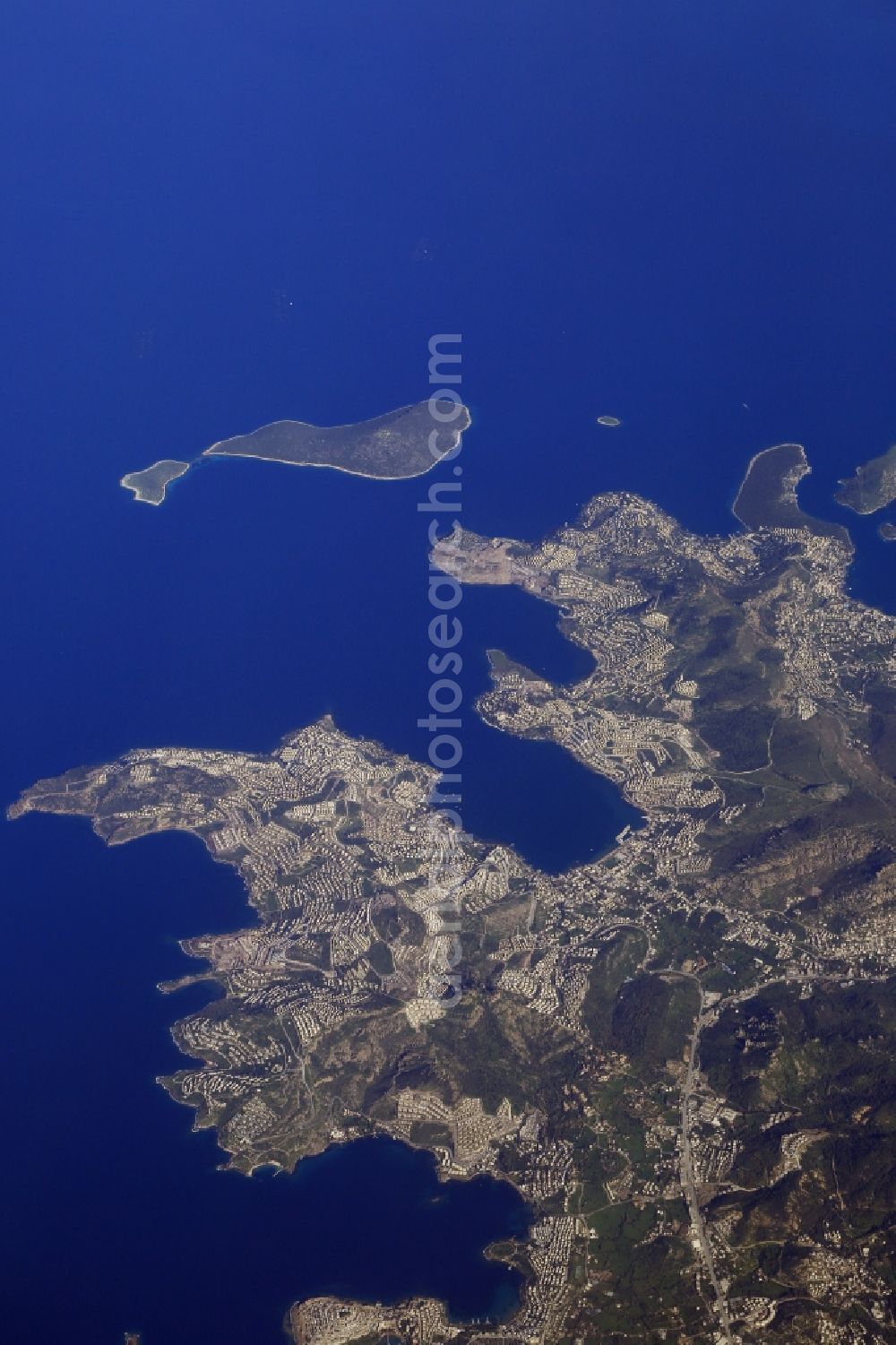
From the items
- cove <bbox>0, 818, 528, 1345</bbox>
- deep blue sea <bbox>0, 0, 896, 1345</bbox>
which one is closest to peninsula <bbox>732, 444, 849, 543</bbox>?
deep blue sea <bbox>0, 0, 896, 1345</bbox>

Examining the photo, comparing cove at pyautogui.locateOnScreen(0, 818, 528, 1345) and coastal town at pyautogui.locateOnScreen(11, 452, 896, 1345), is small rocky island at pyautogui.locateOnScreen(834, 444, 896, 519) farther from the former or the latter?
cove at pyautogui.locateOnScreen(0, 818, 528, 1345)

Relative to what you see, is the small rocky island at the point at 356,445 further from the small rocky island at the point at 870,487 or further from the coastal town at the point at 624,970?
the small rocky island at the point at 870,487

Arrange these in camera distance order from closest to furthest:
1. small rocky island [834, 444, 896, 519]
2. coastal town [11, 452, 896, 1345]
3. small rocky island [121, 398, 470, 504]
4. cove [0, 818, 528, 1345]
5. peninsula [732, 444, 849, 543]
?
coastal town [11, 452, 896, 1345], cove [0, 818, 528, 1345], peninsula [732, 444, 849, 543], small rocky island [834, 444, 896, 519], small rocky island [121, 398, 470, 504]

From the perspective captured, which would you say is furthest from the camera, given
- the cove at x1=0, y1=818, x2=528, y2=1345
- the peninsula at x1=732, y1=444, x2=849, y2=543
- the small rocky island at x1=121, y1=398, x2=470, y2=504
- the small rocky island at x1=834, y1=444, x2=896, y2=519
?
the small rocky island at x1=121, y1=398, x2=470, y2=504

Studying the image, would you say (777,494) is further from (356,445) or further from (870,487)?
(356,445)

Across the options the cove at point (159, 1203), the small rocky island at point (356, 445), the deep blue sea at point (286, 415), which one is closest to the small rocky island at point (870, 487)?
the deep blue sea at point (286, 415)
